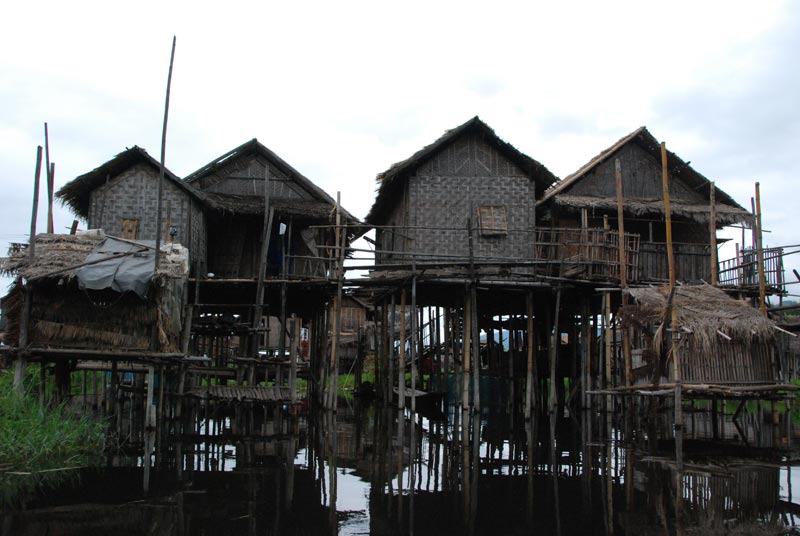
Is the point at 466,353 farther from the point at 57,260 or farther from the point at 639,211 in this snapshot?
A: the point at 57,260

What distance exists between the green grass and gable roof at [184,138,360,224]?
28.7ft

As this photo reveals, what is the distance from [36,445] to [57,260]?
3.90 meters

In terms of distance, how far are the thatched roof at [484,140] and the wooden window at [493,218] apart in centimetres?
120

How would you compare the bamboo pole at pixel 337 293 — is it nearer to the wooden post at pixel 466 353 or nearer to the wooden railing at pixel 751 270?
the wooden post at pixel 466 353

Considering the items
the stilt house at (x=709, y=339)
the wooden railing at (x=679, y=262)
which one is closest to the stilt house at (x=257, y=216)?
the wooden railing at (x=679, y=262)

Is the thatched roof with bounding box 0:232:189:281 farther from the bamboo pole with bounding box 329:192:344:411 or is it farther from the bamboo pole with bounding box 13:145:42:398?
the bamboo pole with bounding box 329:192:344:411

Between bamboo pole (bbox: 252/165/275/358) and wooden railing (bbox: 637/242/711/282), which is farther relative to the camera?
wooden railing (bbox: 637/242/711/282)

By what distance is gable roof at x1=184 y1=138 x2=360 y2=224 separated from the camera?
784 inches

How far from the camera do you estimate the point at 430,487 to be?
9.66 metres

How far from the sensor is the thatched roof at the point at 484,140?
18.8 meters

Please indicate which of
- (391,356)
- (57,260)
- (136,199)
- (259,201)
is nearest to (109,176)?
(136,199)

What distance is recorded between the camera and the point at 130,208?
754 inches

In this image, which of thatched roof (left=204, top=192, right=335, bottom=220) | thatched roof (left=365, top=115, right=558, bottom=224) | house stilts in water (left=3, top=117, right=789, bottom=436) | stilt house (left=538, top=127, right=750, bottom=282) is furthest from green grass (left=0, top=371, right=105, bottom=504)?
stilt house (left=538, top=127, right=750, bottom=282)

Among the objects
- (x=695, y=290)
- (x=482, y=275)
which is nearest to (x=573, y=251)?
(x=482, y=275)
